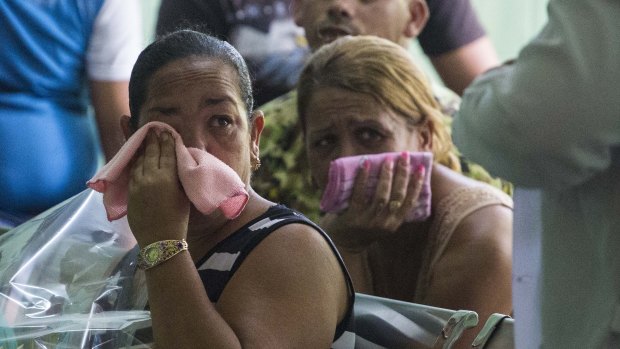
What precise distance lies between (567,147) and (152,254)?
2.03ft

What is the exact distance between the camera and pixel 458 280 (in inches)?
83.2

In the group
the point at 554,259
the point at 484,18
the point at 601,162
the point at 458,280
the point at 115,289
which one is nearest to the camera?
the point at 601,162

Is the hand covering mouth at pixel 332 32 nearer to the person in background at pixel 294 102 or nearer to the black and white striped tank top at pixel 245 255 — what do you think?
the person in background at pixel 294 102

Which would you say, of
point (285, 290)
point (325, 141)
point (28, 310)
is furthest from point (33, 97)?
point (285, 290)

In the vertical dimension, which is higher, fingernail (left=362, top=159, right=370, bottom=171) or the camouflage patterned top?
fingernail (left=362, top=159, right=370, bottom=171)

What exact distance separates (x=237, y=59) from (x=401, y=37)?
1.05 metres

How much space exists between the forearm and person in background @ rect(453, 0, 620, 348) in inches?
15.7

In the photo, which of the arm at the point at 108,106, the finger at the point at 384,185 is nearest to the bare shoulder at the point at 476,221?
the finger at the point at 384,185

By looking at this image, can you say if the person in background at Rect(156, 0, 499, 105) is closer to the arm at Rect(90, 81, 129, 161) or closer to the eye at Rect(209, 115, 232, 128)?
the arm at Rect(90, 81, 129, 161)

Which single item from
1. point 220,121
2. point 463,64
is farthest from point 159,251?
point 463,64

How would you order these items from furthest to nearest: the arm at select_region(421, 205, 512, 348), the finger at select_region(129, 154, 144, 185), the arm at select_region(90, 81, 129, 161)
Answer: the arm at select_region(90, 81, 129, 161)
the arm at select_region(421, 205, 512, 348)
the finger at select_region(129, 154, 144, 185)

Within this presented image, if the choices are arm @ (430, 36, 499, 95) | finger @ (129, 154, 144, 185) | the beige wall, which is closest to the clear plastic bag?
finger @ (129, 154, 144, 185)

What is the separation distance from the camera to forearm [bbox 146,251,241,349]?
146cm

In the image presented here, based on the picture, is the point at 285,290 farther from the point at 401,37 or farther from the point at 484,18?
the point at 484,18
